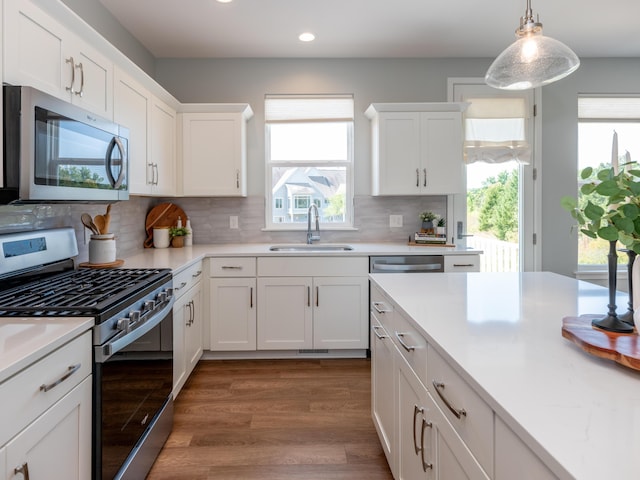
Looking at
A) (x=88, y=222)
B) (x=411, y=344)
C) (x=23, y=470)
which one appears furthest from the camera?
(x=88, y=222)

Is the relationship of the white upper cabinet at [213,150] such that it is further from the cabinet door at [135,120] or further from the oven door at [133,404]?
the oven door at [133,404]

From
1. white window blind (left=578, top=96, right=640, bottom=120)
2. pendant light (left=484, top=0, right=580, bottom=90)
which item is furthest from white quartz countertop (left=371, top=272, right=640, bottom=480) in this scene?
white window blind (left=578, top=96, right=640, bottom=120)

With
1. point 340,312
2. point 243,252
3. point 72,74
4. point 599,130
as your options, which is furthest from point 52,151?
point 599,130

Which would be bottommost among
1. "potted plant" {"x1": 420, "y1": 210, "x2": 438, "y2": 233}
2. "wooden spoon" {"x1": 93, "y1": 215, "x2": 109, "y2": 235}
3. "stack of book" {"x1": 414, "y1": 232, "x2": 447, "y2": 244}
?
"stack of book" {"x1": 414, "y1": 232, "x2": 447, "y2": 244}

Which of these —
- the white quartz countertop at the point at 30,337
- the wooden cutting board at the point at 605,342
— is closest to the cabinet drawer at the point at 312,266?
the white quartz countertop at the point at 30,337

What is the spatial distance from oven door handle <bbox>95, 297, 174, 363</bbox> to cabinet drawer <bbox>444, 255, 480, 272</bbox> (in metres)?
2.20

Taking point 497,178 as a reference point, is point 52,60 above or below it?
above

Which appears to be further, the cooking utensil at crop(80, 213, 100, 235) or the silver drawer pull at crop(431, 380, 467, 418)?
the cooking utensil at crop(80, 213, 100, 235)

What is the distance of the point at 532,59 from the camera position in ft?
5.33

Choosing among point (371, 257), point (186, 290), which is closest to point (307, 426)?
point (186, 290)

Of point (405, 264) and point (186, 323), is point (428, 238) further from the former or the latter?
point (186, 323)

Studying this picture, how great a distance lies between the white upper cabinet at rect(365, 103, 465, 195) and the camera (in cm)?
353

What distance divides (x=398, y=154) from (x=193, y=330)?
2237mm

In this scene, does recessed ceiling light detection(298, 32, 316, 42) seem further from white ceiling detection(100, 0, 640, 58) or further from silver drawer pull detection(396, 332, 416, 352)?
silver drawer pull detection(396, 332, 416, 352)
